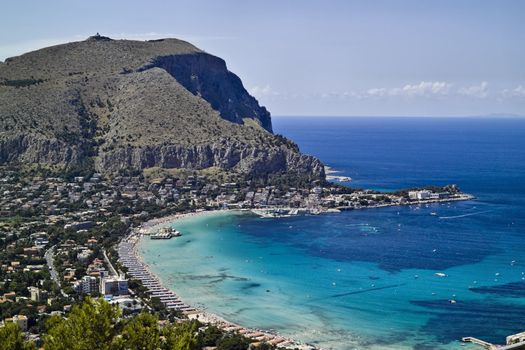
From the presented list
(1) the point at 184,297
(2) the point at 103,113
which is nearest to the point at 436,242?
(1) the point at 184,297

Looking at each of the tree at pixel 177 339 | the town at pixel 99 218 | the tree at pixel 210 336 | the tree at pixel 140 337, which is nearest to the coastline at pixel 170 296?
the town at pixel 99 218

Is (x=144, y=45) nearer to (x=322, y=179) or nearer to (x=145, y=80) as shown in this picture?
(x=145, y=80)

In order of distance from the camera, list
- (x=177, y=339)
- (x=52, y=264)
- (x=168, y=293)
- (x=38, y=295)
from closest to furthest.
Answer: (x=177, y=339)
(x=38, y=295)
(x=168, y=293)
(x=52, y=264)

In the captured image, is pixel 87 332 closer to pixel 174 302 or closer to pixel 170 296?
pixel 174 302

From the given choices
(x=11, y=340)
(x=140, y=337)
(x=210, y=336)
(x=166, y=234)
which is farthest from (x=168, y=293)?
(x=140, y=337)

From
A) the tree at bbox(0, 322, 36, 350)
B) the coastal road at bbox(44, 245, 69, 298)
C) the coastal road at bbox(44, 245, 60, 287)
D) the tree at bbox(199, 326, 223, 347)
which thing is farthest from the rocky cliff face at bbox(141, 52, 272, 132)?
the tree at bbox(0, 322, 36, 350)

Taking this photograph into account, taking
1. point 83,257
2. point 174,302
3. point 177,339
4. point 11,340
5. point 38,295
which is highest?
point 11,340

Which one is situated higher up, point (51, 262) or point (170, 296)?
point (51, 262)
